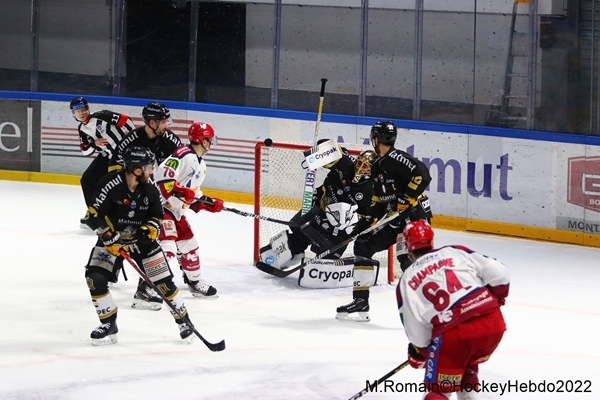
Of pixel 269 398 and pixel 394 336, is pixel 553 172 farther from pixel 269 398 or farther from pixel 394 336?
pixel 269 398

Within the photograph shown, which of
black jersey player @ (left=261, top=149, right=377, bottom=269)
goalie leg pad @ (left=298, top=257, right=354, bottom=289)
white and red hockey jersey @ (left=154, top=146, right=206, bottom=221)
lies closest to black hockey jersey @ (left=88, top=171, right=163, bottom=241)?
white and red hockey jersey @ (left=154, top=146, right=206, bottom=221)

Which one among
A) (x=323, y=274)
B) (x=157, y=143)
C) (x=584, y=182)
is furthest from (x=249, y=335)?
(x=584, y=182)

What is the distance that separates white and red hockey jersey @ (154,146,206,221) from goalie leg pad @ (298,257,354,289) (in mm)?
1017

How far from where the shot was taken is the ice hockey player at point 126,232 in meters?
5.82

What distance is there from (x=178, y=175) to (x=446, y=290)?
308 centimetres

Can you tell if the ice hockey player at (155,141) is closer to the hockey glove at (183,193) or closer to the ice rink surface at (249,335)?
the hockey glove at (183,193)

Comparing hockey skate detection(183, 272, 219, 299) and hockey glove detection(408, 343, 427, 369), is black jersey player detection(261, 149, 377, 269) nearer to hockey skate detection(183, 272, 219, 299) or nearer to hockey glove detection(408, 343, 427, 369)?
hockey skate detection(183, 272, 219, 299)

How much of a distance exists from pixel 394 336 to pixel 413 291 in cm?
221

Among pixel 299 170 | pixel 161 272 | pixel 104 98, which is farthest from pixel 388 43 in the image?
pixel 161 272

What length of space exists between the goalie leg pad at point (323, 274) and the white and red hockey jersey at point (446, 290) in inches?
128

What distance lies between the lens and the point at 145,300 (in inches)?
271

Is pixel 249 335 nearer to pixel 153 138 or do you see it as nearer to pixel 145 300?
pixel 145 300

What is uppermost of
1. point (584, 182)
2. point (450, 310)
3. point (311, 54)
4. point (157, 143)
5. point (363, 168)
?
point (311, 54)

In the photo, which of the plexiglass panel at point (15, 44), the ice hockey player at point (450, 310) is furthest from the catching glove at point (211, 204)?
the plexiglass panel at point (15, 44)
